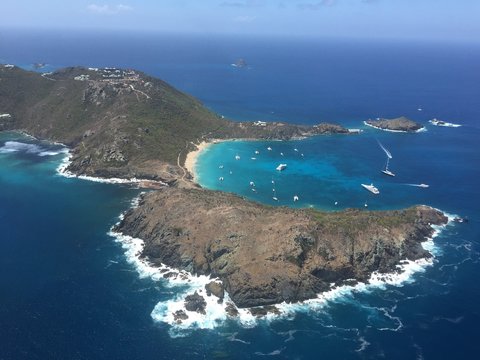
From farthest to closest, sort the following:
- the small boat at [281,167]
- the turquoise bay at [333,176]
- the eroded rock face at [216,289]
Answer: the small boat at [281,167], the turquoise bay at [333,176], the eroded rock face at [216,289]

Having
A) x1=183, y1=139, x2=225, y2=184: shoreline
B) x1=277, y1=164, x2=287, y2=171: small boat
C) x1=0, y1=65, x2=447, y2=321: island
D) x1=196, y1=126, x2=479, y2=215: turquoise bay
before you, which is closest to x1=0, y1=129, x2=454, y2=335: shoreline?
x1=0, y1=65, x2=447, y2=321: island

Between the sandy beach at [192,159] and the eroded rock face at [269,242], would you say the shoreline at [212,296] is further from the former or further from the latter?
the sandy beach at [192,159]

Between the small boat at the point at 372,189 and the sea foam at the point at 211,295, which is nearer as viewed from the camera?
the sea foam at the point at 211,295

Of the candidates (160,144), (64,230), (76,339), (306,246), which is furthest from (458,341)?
(160,144)

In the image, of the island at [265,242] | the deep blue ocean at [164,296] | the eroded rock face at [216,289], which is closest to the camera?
the deep blue ocean at [164,296]

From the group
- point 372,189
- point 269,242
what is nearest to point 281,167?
point 372,189

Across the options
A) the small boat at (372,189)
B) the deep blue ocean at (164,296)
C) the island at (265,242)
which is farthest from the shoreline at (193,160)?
the small boat at (372,189)

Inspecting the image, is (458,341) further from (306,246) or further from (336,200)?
(336,200)

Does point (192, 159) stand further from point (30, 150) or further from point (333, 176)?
point (30, 150)

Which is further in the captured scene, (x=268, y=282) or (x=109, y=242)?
(x=109, y=242)
